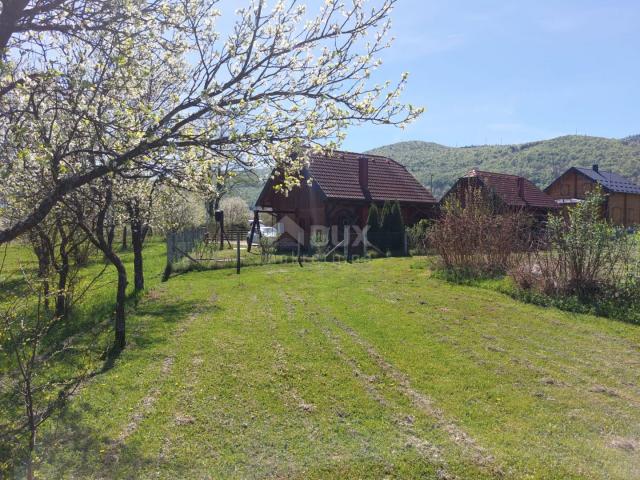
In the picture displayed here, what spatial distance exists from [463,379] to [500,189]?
952 inches

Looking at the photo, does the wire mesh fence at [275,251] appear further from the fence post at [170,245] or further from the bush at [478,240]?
the bush at [478,240]

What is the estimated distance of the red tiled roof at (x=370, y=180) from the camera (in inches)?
838

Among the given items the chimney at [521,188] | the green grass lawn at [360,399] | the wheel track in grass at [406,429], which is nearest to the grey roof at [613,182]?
the chimney at [521,188]

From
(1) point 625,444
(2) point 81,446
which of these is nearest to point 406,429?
(1) point 625,444

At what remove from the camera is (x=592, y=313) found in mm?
7965

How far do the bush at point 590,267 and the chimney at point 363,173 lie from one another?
1368cm

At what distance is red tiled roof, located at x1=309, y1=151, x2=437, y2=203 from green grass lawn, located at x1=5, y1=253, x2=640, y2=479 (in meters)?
13.8

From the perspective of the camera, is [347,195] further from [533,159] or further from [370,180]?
[533,159]

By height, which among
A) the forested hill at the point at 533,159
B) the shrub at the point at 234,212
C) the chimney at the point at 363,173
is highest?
the forested hill at the point at 533,159

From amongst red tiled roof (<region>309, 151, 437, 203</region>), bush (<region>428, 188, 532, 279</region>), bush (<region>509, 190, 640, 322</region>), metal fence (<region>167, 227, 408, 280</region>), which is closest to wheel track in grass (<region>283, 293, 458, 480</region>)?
bush (<region>509, 190, 640, 322</region>)

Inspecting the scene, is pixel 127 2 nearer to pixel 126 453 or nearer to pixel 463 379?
pixel 126 453

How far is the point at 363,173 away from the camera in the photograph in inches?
893

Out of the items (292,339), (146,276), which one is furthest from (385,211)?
(292,339)

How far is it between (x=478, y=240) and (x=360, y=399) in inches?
335
